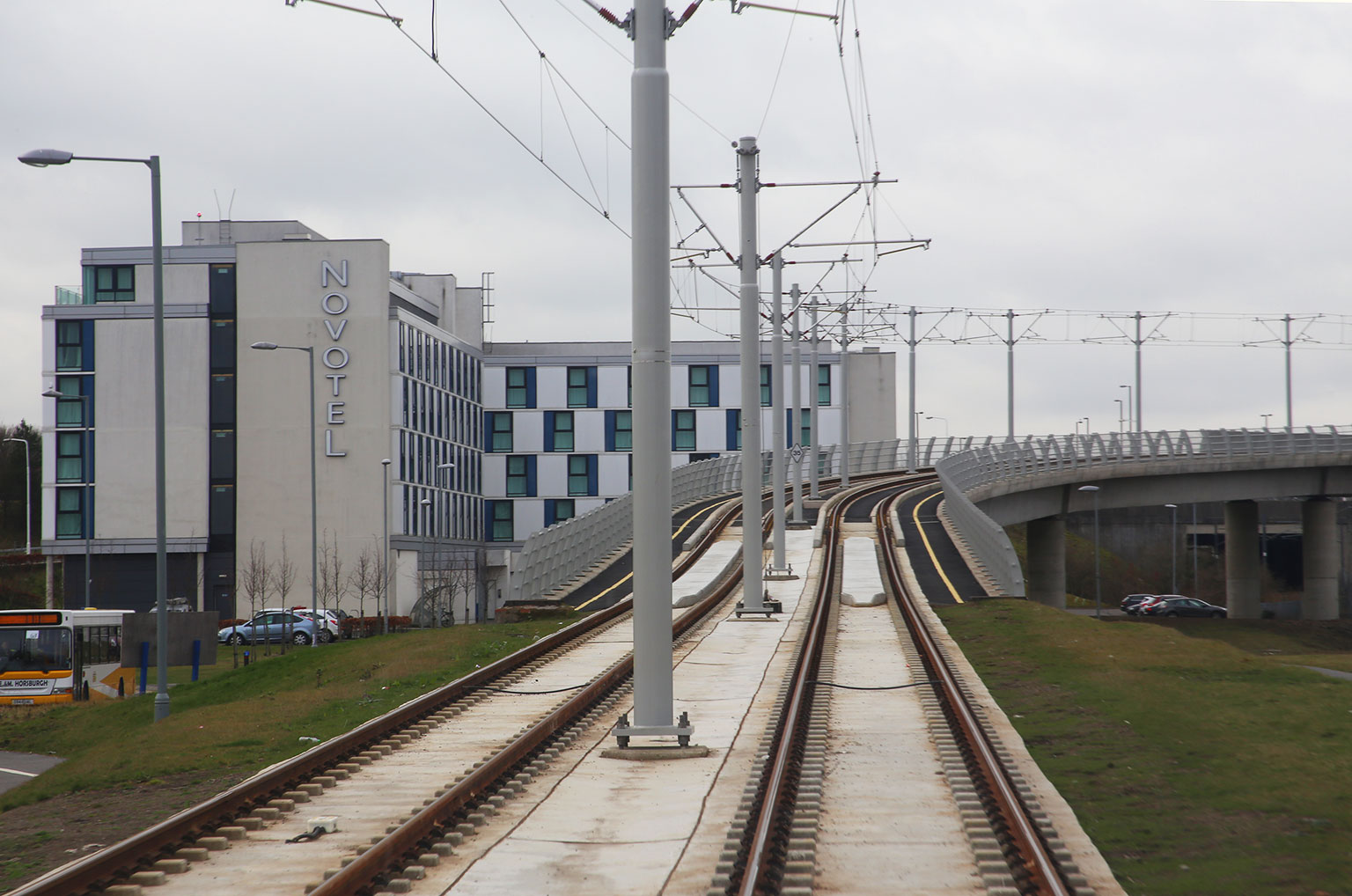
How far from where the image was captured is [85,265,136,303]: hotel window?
7325 centimetres

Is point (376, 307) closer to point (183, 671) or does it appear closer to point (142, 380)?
point (142, 380)

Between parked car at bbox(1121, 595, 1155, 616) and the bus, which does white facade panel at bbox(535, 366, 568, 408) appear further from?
the bus

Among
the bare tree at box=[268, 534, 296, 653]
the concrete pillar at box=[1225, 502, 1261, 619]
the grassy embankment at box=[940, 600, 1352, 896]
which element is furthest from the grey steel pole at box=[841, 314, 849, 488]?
the grassy embankment at box=[940, 600, 1352, 896]

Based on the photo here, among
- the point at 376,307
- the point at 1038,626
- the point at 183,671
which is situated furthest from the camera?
A: the point at 376,307

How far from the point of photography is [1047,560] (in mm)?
69312

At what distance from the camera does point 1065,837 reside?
31.3 feet

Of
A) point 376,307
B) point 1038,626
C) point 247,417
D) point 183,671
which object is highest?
point 376,307

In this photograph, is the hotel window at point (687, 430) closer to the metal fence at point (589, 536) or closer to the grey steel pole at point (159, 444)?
the metal fence at point (589, 536)

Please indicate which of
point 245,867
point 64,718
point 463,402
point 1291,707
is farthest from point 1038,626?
point 463,402

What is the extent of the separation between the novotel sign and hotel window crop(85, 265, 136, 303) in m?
10.1

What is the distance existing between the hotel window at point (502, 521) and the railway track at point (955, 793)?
72666mm

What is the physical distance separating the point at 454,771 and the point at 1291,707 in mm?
9496

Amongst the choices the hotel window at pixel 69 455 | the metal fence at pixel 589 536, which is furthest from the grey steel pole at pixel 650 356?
the hotel window at pixel 69 455

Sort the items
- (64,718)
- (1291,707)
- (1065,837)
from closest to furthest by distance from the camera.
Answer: (1065,837), (1291,707), (64,718)
